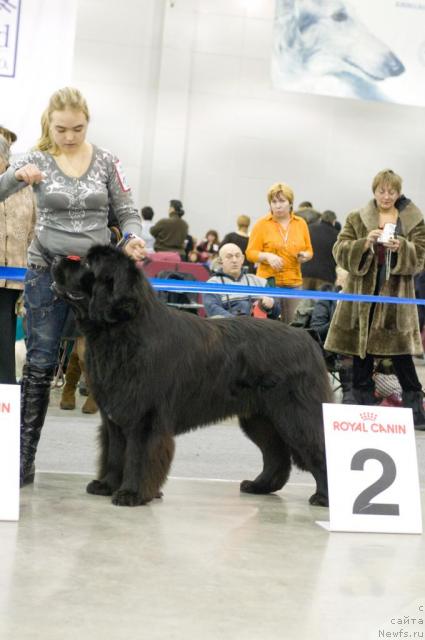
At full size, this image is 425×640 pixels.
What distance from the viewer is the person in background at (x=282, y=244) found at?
302 inches

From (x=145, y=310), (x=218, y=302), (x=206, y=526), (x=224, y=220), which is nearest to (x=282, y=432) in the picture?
(x=206, y=526)

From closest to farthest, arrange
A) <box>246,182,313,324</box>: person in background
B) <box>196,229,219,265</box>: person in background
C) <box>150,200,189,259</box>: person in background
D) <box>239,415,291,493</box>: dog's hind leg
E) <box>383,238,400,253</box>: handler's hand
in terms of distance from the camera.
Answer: <box>239,415,291,493</box>: dog's hind leg < <box>383,238,400,253</box>: handler's hand < <box>246,182,313,324</box>: person in background < <box>150,200,189,259</box>: person in background < <box>196,229,219,265</box>: person in background

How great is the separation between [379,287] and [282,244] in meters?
1.73

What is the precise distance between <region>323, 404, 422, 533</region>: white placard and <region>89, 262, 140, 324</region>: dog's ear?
38.1 inches

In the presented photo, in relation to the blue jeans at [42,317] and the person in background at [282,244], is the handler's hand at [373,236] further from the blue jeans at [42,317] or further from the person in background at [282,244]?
the blue jeans at [42,317]

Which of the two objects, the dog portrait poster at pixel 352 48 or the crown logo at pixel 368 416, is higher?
the dog portrait poster at pixel 352 48

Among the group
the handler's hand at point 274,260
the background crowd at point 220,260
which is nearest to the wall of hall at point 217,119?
the background crowd at point 220,260

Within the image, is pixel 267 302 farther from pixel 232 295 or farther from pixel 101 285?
pixel 101 285

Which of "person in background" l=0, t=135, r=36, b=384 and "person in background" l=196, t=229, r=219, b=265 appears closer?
"person in background" l=0, t=135, r=36, b=384

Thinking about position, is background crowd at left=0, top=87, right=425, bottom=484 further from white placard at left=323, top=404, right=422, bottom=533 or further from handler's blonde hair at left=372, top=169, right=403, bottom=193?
white placard at left=323, top=404, right=422, bottom=533

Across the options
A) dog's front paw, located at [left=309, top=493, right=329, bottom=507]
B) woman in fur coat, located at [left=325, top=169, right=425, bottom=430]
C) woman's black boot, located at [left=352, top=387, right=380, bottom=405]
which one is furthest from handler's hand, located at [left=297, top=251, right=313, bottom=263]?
dog's front paw, located at [left=309, top=493, right=329, bottom=507]

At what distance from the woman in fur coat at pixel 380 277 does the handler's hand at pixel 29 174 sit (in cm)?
274

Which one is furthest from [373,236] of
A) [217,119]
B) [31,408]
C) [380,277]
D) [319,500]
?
[217,119]

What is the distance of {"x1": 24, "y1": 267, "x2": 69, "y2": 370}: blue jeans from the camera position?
13.4 ft
